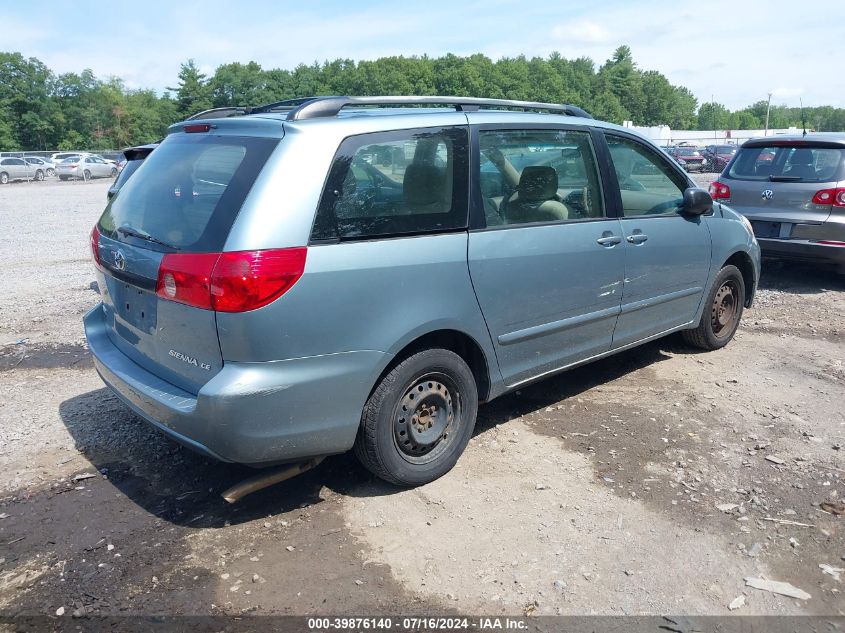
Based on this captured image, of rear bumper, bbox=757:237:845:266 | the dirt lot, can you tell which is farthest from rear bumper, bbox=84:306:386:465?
rear bumper, bbox=757:237:845:266

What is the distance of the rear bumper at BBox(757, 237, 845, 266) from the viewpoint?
8.15 m

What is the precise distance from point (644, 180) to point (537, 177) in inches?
49.6

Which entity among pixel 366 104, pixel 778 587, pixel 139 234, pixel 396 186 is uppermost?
pixel 366 104

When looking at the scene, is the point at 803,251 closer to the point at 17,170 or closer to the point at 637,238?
the point at 637,238

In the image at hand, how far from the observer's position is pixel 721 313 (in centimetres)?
611

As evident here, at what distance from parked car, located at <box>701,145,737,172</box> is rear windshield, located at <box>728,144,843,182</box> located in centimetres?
3482

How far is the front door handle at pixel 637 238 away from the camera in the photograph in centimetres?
479

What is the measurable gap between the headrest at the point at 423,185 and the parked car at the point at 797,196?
6.22 m

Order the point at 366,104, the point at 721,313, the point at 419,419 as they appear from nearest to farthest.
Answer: the point at 366,104
the point at 419,419
the point at 721,313

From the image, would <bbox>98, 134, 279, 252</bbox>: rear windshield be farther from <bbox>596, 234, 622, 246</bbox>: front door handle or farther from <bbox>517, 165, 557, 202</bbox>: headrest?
<bbox>596, 234, 622, 246</bbox>: front door handle

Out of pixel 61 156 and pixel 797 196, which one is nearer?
pixel 797 196

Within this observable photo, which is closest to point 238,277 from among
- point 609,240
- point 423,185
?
point 423,185

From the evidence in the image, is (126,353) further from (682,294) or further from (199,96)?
(199,96)

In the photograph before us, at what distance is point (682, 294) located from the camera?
5.41 meters
